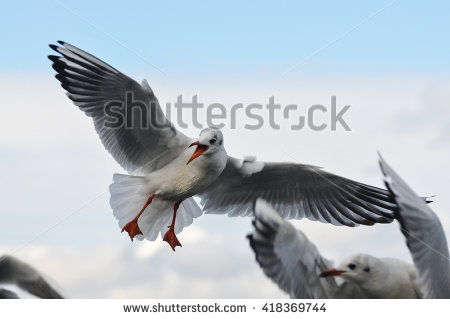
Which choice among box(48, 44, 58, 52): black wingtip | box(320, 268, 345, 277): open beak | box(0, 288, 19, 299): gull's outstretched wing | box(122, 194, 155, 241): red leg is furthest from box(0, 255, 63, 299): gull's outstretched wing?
box(320, 268, 345, 277): open beak

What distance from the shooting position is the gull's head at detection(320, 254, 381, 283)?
3.09 m

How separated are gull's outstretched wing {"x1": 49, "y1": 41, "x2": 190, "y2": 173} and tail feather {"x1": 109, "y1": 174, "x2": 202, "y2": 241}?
0.10 m

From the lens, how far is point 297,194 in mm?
3805

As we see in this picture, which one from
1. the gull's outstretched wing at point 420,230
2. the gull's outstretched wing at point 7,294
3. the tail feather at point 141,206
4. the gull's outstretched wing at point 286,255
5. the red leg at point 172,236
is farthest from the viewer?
the red leg at point 172,236

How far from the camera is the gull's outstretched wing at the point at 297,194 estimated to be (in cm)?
367

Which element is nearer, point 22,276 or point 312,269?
point 312,269

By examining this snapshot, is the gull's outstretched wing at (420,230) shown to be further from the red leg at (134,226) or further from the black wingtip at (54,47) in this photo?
the black wingtip at (54,47)

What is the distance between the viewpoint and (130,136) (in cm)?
371

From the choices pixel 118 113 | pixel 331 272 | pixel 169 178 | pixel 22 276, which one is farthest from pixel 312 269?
pixel 22 276

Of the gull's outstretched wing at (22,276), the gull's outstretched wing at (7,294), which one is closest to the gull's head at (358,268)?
the gull's outstretched wing at (22,276)

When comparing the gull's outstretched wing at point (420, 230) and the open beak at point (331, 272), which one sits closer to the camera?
the gull's outstretched wing at point (420, 230)

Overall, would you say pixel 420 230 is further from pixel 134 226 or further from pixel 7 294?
pixel 7 294

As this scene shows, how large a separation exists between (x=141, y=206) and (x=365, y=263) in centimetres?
119

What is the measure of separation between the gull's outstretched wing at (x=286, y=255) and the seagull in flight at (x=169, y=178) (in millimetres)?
579
